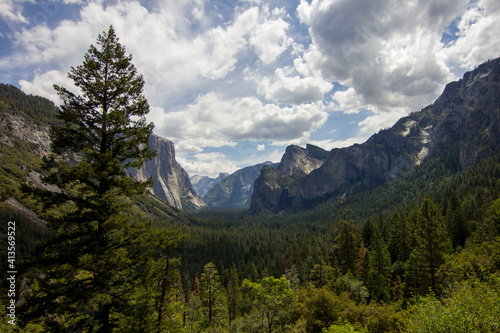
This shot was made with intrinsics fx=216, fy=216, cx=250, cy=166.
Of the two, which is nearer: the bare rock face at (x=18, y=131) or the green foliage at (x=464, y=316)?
the green foliage at (x=464, y=316)

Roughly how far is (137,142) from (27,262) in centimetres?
598

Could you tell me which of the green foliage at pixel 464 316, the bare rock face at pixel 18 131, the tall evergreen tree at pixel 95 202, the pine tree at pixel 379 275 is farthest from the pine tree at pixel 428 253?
the bare rock face at pixel 18 131

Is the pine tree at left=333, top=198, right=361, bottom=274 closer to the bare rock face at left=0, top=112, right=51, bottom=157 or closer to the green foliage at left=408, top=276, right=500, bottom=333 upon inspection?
the green foliage at left=408, top=276, right=500, bottom=333

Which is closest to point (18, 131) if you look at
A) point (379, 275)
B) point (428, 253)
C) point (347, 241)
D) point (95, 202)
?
point (95, 202)

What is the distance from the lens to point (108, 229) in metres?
9.10

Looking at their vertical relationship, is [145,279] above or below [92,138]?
below

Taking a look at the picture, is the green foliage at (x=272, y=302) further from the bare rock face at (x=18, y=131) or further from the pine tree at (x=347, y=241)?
the bare rock face at (x=18, y=131)

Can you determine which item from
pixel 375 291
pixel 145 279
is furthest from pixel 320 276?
pixel 145 279

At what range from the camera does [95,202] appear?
937 centimetres

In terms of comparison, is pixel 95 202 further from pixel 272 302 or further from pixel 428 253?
pixel 428 253

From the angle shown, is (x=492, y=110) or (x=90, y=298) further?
(x=492, y=110)

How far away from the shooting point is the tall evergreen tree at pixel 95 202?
8297mm

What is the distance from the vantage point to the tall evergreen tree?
8297 mm

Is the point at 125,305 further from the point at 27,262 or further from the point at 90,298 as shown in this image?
the point at 27,262
